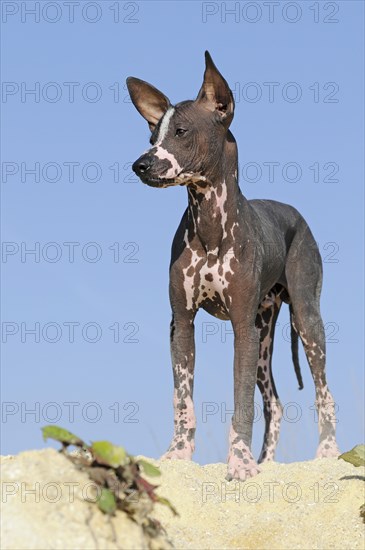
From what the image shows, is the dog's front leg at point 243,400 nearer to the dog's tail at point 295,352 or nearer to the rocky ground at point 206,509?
the rocky ground at point 206,509

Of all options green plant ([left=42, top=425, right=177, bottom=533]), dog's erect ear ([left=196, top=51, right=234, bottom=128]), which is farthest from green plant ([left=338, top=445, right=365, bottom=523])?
dog's erect ear ([left=196, top=51, right=234, bottom=128])

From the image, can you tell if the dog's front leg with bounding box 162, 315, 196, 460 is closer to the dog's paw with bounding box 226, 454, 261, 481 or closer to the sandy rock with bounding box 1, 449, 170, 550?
the dog's paw with bounding box 226, 454, 261, 481

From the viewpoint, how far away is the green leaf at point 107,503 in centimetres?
496

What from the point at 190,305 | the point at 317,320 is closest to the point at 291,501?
the point at 190,305

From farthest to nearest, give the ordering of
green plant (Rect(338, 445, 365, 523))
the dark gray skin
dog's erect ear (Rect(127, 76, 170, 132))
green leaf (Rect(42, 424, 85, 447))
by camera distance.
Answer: dog's erect ear (Rect(127, 76, 170, 132))
the dark gray skin
green plant (Rect(338, 445, 365, 523))
green leaf (Rect(42, 424, 85, 447))

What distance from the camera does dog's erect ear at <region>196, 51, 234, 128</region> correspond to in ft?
31.0

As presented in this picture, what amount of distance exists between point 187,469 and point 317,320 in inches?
118

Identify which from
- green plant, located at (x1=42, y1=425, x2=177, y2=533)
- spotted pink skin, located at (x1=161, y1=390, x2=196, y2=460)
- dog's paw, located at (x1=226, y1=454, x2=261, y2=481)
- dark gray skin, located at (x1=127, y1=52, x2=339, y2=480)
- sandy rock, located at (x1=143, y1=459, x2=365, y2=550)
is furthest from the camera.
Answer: spotted pink skin, located at (x1=161, y1=390, x2=196, y2=460)

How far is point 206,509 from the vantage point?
25.5 feet

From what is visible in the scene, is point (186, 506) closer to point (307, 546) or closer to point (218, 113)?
point (307, 546)

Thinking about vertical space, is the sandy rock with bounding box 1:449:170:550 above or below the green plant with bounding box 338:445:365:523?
above

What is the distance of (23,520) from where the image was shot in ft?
16.3

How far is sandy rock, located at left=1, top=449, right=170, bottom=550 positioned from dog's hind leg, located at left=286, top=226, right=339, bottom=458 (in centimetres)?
592

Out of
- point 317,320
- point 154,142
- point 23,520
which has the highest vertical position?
point 154,142
